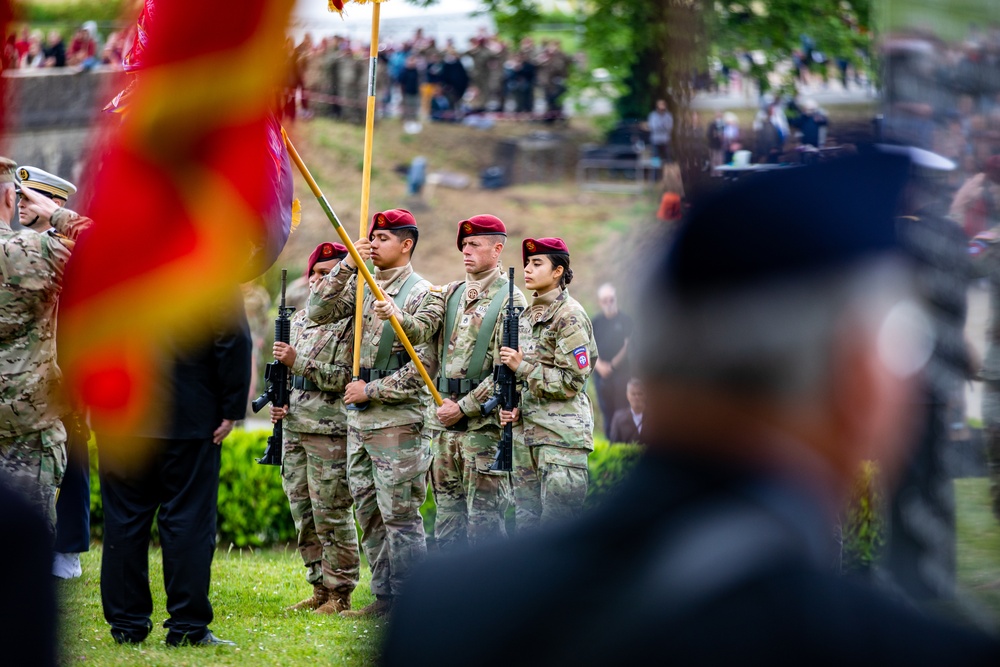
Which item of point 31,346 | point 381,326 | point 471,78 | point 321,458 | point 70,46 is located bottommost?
Result: point 321,458

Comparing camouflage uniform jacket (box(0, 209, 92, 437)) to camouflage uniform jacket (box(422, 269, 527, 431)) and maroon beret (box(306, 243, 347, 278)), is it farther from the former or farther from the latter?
camouflage uniform jacket (box(422, 269, 527, 431))

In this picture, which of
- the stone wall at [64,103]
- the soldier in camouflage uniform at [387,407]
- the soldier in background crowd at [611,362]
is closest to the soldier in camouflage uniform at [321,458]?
the soldier in camouflage uniform at [387,407]

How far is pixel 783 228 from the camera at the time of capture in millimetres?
1355

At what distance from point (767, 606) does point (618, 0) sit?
19194mm

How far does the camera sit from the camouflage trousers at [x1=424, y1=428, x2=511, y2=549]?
686 centimetres

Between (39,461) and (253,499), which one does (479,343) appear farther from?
(253,499)

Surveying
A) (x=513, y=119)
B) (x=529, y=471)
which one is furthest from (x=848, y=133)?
(x=513, y=119)

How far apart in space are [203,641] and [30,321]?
1.85 metres

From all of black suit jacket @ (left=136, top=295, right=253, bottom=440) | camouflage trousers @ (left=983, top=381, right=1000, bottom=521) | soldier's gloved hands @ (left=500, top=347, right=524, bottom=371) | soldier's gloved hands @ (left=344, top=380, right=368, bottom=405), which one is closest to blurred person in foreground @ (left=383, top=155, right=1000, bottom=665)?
camouflage trousers @ (left=983, top=381, right=1000, bottom=521)

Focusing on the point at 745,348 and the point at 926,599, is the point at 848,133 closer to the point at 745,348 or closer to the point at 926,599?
the point at 745,348

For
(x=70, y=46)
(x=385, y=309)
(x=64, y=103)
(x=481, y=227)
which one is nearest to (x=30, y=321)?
(x=64, y=103)

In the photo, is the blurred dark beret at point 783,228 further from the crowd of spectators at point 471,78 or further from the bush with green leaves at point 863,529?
the crowd of spectators at point 471,78

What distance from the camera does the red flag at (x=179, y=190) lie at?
274 cm

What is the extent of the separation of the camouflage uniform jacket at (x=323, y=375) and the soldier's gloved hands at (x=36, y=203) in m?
1.50
